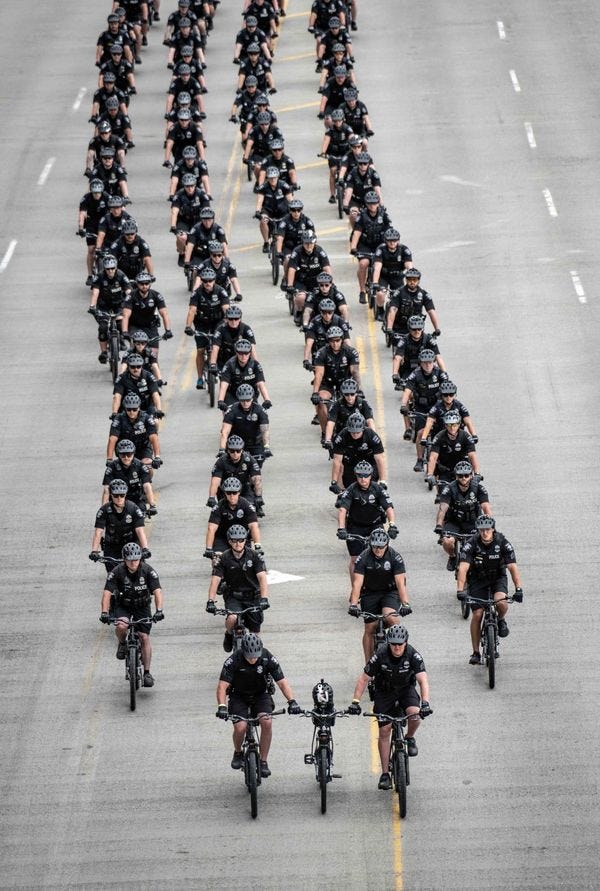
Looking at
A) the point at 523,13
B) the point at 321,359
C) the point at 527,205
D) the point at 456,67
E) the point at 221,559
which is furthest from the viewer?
the point at 523,13

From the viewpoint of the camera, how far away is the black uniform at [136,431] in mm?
30344

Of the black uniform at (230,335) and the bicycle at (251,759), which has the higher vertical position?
the bicycle at (251,759)

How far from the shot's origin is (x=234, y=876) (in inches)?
859

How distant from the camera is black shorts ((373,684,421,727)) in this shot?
2308cm

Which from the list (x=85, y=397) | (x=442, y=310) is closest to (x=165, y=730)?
(x=85, y=397)

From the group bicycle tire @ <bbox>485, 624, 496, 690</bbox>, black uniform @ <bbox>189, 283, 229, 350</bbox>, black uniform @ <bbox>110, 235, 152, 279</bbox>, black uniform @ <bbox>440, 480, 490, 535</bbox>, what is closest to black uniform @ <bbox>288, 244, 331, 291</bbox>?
black uniform @ <bbox>189, 283, 229, 350</bbox>

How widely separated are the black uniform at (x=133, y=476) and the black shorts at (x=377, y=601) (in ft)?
14.5

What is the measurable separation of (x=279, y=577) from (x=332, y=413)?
2.75m

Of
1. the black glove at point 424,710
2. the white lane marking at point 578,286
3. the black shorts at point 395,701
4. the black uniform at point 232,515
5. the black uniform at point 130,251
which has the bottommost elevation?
the white lane marking at point 578,286

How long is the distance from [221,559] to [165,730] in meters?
2.27

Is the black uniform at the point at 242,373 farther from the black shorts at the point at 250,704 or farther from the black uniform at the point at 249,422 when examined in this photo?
the black shorts at the point at 250,704

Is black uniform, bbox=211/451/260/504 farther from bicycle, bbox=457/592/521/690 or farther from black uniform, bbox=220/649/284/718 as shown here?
black uniform, bbox=220/649/284/718

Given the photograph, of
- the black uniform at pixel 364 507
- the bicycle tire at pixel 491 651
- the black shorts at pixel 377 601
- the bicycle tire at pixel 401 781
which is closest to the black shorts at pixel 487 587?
the bicycle tire at pixel 491 651

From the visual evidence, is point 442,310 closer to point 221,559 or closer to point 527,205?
point 527,205
